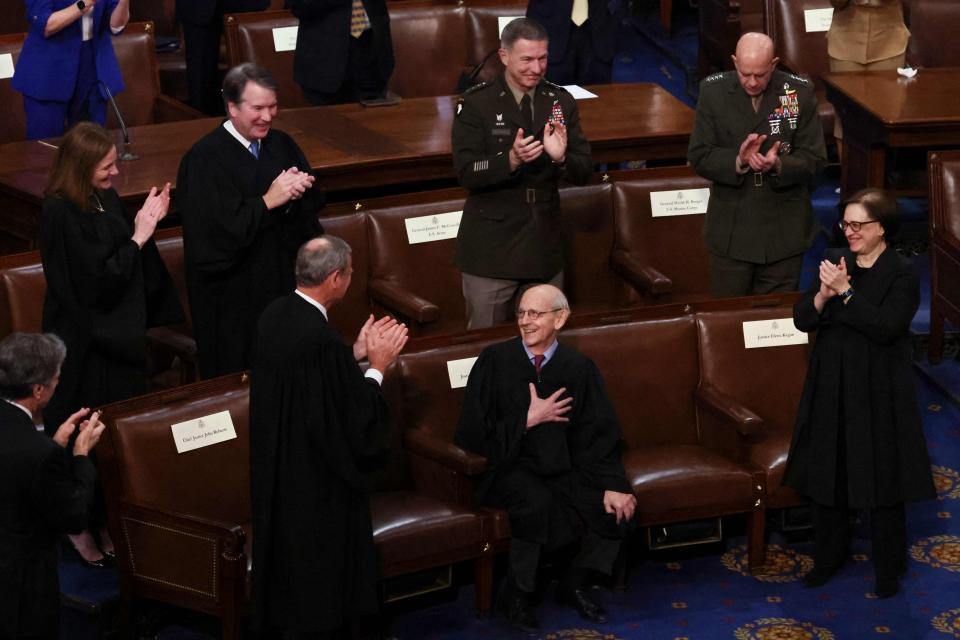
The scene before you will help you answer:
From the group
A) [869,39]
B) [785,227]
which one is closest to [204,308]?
[785,227]

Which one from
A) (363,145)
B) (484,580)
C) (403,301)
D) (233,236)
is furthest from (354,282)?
(484,580)

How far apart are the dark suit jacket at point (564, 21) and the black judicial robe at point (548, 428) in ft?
9.27

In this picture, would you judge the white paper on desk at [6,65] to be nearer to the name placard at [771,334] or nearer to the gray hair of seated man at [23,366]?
the gray hair of seated man at [23,366]

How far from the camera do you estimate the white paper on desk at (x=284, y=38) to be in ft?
26.4

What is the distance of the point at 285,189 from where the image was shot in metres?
5.24

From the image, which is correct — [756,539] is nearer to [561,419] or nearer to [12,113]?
[561,419]

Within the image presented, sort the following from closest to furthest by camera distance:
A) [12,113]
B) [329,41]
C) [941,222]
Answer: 1. [941,222]
2. [329,41]
3. [12,113]

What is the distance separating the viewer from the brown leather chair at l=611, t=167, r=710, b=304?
6535mm

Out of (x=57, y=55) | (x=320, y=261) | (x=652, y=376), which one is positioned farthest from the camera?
(x=57, y=55)

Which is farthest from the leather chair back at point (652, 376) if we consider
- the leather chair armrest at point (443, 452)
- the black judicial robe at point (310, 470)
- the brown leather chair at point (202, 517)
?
the black judicial robe at point (310, 470)

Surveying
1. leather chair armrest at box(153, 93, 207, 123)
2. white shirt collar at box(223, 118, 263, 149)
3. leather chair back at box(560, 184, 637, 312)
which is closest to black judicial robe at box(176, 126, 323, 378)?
white shirt collar at box(223, 118, 263, 149)

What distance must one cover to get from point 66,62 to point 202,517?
2.92 metres

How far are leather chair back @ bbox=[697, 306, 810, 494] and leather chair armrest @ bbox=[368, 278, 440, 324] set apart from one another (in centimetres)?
106

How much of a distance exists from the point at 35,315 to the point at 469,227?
1.63 metres
